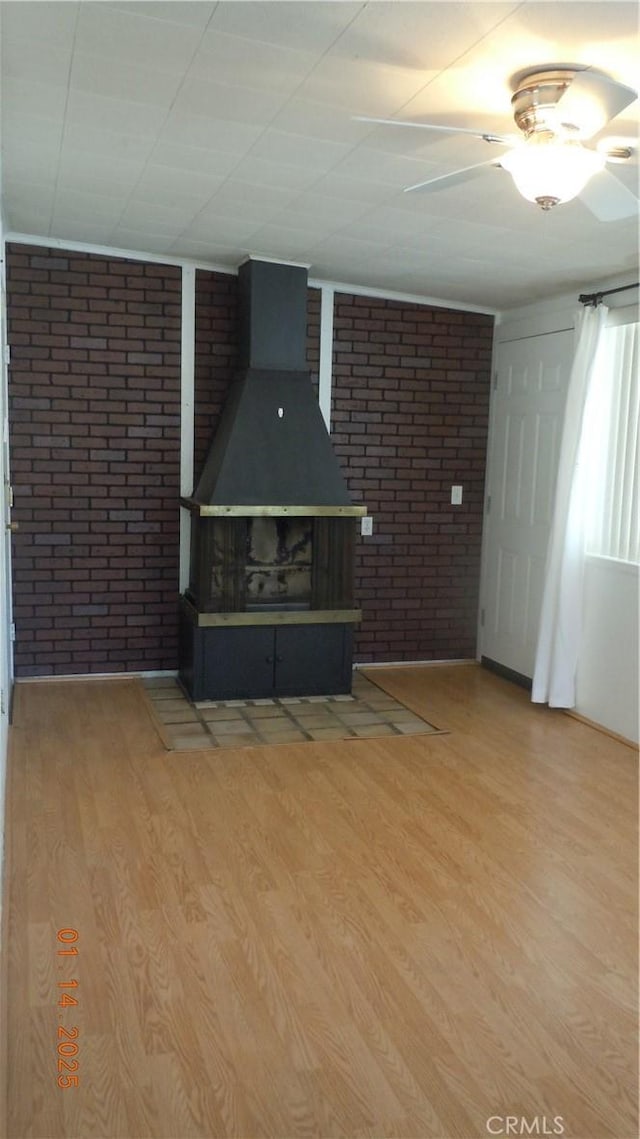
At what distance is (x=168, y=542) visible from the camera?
210 inches

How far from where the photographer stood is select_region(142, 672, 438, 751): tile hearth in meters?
4.36

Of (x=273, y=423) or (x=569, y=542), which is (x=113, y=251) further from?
(x=569, y=542)

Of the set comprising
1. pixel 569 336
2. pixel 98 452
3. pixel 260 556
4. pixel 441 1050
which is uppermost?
pixel 569 336

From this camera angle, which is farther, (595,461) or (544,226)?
(595,461)

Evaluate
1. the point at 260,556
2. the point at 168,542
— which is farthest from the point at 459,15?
the point at 168,542

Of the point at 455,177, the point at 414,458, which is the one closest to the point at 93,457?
the point at 414,458

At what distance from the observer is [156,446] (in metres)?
5.26

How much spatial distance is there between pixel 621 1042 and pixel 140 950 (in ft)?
4.29

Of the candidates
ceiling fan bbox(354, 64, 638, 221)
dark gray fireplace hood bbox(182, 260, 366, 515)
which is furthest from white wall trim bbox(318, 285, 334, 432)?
ceiling fan bbox(354, 64, 638, 221)

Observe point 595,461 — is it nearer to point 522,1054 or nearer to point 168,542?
point 168,542

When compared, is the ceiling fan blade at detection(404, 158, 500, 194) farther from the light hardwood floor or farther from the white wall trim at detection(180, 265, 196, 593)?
the white wall trim at detection(180, 265, 196, 593)

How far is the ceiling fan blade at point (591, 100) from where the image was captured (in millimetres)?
2010

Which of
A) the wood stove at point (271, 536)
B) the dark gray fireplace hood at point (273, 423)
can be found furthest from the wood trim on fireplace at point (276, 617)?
the dark gray fireplace hood at point (273, 423)

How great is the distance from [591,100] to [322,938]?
7.73 ft
